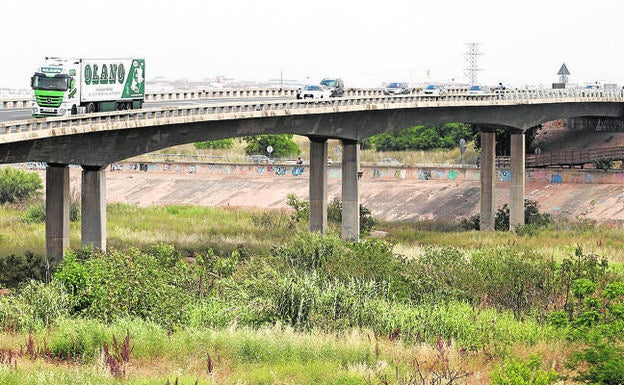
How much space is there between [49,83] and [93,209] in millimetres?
8028

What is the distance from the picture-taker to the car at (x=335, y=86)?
75.5 metres

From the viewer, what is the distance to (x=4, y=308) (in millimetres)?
36562

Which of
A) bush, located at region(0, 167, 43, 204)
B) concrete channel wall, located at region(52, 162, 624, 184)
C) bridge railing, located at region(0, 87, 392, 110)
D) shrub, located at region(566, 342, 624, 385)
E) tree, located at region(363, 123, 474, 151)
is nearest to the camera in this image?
shrub, located at region(566, 342, 624, 385)

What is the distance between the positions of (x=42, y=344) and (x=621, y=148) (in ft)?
271

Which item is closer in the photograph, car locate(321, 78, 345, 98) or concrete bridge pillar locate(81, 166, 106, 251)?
concrete bridge pillar locate(81, 166, 106, 251)

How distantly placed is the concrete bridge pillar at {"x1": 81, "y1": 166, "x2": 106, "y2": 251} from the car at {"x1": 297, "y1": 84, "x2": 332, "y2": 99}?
19.4 meters

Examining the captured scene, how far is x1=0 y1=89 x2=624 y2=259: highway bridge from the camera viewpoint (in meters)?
52.2

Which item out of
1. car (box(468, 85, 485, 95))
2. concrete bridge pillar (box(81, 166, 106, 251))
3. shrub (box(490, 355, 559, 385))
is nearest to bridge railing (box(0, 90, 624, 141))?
car (box(468, 85, 485, 95))

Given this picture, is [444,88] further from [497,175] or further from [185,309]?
[185,309]

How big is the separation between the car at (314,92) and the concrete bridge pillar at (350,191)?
376 centimetres

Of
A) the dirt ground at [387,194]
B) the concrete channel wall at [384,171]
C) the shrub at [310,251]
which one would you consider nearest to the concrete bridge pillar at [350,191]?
the concrete channel wall at [384,171]

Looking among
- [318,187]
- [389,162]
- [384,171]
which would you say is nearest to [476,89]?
[318,187]

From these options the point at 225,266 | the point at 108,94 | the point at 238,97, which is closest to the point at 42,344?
the point at 225,266

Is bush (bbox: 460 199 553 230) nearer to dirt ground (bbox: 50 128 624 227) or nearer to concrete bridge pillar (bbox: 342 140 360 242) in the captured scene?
dirt ground (bbox: 50 128 624 227)
